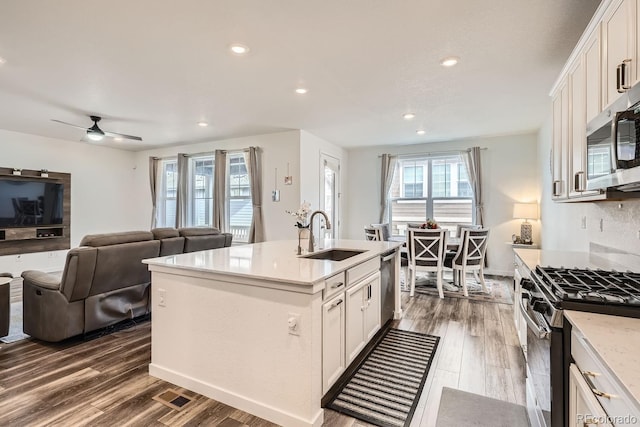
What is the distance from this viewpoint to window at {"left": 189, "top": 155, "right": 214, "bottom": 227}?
6.73m

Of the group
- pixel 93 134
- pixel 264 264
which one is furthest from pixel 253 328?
pixel 93 134

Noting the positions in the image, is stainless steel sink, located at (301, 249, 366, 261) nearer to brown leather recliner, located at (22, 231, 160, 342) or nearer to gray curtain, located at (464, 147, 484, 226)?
brown leather recliner, located at (22, 231, 160, 342)

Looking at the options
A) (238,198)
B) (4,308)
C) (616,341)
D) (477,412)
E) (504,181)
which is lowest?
(477,412)

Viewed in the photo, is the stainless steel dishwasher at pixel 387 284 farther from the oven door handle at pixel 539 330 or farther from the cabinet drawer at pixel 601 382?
the cabinet drawer at pixel 601 382

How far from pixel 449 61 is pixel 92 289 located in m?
4.03

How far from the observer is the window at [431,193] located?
253 inches

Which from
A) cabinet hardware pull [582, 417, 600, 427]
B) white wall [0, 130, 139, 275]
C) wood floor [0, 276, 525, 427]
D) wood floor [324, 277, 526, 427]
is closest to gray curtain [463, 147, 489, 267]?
wood floor [324, 277, 526, 427]

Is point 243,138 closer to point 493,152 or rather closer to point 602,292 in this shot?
point 493,152

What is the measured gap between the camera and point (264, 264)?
2244 millimetres

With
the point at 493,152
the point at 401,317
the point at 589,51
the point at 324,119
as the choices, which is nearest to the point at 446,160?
the point at 493,152

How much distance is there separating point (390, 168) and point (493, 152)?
2022 millimetres

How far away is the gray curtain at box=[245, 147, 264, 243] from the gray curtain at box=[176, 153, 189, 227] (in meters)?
1.87

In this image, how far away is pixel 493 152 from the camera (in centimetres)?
606

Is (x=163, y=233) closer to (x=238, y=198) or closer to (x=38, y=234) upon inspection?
(x=238, y=198)
